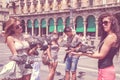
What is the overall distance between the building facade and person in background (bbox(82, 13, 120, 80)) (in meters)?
37.7

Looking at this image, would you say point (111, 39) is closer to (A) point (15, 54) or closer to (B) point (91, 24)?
(A) point (15, 54)

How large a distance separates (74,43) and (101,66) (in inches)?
167

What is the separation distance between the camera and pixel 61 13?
177ft

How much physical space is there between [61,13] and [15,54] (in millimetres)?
48704

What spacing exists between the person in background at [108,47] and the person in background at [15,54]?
156cm

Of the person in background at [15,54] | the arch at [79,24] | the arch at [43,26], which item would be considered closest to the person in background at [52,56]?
the person in background at [15,54]

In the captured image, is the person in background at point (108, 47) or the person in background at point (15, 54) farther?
the person in background at point (15, 54)

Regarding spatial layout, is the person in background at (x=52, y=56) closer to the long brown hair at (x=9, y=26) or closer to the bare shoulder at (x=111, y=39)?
the long brown hair at (x=9, y=26)

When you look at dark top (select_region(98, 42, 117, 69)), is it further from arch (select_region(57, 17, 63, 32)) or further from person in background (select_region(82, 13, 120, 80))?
arch (select_region(57, 17, 63, 32))

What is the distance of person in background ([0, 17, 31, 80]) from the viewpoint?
5.54 metres

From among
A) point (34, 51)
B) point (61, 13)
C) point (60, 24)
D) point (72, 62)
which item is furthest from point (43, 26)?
point (34, 51)

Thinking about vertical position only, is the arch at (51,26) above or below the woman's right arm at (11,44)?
below

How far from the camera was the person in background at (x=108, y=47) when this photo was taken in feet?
14.8

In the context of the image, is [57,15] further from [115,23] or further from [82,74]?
[115,23]
